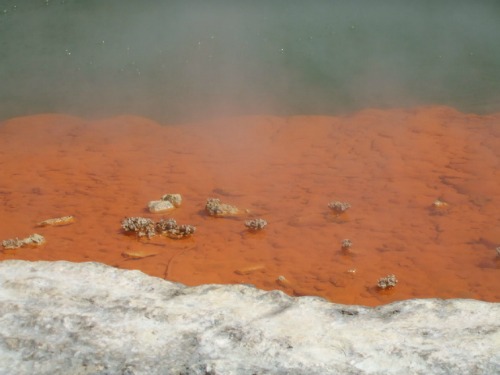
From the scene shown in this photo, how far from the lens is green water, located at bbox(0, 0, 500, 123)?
32.6ft

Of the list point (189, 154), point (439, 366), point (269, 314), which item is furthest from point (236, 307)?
point (189, 154)

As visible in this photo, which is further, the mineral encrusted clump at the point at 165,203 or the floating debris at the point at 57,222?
the mineral encrusted clump at the point at 165,203

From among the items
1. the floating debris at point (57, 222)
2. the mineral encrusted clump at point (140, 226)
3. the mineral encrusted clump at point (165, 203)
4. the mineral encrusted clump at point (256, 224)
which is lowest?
the floating debris at point (57, 222)

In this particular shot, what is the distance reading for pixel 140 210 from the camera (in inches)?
244

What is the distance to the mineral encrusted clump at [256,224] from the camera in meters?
5.68

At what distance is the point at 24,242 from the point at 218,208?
68.0 inches

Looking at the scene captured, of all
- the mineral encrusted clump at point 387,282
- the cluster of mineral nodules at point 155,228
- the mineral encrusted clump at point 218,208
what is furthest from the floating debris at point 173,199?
the mineral encrusted clump at point 387,282

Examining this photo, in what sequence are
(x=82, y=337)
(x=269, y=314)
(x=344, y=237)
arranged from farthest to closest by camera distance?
(x=344, y=237) → (x=269, y=314) → (x=82, y=337)

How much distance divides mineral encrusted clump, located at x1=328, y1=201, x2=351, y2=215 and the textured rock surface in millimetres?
2496

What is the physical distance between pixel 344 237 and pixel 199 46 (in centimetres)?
739

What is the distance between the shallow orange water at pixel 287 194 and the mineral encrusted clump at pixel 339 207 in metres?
0.09

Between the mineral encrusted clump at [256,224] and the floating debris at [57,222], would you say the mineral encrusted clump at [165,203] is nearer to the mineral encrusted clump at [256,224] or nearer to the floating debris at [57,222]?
the floating debris at [57,222]

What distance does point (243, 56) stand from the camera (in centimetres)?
1162

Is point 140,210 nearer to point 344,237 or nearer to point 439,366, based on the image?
point 344,237
